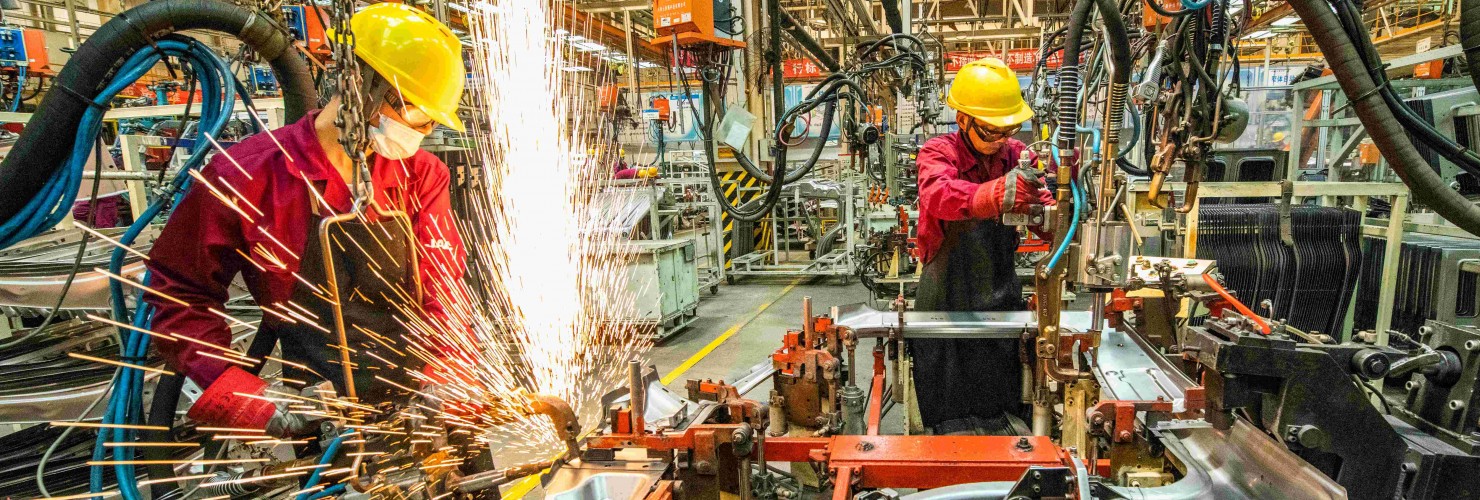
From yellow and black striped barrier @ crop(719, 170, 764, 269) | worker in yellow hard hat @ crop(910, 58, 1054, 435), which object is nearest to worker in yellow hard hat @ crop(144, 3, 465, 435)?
worker in yellow hard hat @ crop(910, 58, 1054, 435)

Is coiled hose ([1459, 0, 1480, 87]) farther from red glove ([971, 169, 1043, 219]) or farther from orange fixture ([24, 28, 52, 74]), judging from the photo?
orange fixture ([24, 28, 52, 74])

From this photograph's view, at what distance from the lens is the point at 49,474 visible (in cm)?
232

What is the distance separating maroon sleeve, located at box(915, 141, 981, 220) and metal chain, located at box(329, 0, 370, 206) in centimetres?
225

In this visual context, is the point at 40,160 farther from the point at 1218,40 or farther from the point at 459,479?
the point at 1218,40

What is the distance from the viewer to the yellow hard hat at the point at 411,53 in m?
1.97

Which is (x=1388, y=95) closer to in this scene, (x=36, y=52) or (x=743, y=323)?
(x=743, y=323)

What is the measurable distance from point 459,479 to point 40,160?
1.65 metres

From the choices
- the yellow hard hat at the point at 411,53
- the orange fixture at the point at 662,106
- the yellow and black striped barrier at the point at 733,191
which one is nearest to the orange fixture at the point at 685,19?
the yellow hard hat at the point at 411,53

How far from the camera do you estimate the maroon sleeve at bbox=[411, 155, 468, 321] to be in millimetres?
2416

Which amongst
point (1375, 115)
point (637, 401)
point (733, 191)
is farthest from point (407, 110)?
point (733, 191)

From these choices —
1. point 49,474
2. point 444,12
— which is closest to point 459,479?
point 49,474

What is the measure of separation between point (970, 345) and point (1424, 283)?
375cm

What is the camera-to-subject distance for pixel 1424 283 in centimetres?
444

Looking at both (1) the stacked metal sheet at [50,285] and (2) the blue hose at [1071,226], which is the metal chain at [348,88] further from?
(2) the blue hose at [1071,226]
